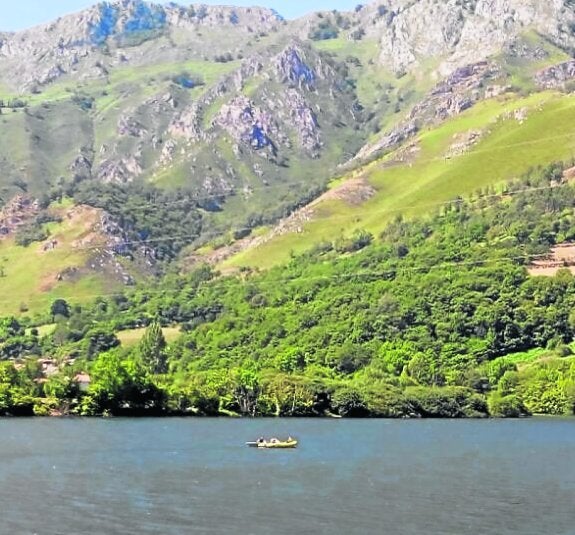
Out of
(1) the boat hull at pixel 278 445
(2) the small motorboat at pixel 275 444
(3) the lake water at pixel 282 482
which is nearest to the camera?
(3) the lake water at pixel 282 482

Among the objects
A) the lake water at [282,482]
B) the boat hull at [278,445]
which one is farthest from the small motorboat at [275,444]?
the lake water at [282,482]

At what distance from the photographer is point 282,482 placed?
108 m

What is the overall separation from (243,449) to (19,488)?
44795 millimetres

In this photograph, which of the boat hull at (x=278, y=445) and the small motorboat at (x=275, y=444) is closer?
the boat hull at (x=278, y=445)

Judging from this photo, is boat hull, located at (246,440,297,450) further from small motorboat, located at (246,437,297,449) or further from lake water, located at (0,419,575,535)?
A: lake water, located at (0,419,575,535)

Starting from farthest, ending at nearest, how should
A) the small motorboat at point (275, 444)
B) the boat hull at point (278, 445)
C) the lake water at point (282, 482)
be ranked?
1. the small motorboat at point (275, 444)
2. the boat hull at point (278, 445)
3. the lake water at point (282, 482)

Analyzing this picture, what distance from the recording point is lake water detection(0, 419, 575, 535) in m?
84.4

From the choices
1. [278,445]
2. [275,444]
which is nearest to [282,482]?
[278,445]

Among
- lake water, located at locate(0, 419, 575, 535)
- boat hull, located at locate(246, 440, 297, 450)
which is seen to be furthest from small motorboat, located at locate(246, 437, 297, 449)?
lake water, located at locate(0, 419, 575, 535)

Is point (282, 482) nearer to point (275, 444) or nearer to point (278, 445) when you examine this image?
point (278, 445)

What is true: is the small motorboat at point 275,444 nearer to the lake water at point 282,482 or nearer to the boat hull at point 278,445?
the boat hull at point 278,445

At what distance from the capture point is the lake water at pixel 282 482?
84375mm

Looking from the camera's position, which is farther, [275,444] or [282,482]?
[275,444]

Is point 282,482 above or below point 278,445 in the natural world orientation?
above
